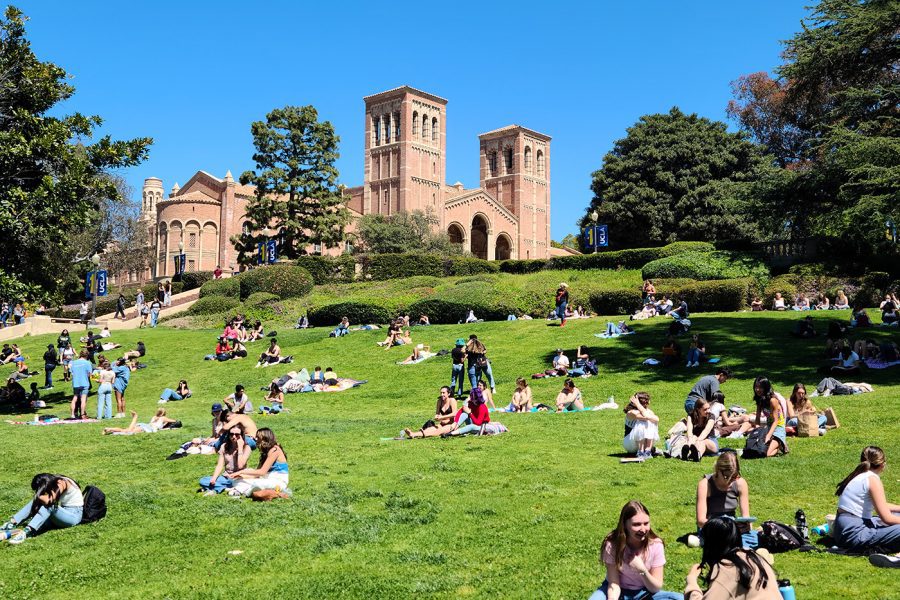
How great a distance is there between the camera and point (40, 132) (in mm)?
17672

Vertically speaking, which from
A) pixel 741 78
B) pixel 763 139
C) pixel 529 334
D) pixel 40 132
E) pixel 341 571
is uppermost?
pixel 741 78

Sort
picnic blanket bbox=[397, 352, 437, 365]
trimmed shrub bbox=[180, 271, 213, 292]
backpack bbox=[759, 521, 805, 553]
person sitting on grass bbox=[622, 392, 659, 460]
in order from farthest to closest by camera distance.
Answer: trimmed shrub bbox=[180, 271, 213, 292]
picnic blanket bbox=[397, 352, 437, 365]
person sitting on grass bbox=[622, 392, 659, 460]
backpack bbox=[759, 521, 805, 553]

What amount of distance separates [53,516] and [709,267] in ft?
90.9

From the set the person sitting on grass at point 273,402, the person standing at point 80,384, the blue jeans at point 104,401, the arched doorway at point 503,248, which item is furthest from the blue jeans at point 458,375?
the arched doorway at point 503,248

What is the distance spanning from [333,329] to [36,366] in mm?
10945

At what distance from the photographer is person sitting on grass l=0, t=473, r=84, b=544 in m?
8.16

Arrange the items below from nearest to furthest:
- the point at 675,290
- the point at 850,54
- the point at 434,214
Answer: the point at 850,54
the point at 675,290
the point at 434,214

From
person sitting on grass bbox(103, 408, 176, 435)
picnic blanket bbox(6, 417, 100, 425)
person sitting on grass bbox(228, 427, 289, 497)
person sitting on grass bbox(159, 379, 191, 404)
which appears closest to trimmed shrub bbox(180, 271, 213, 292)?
person sitting on grass bbox(159, 379, 191, 404)

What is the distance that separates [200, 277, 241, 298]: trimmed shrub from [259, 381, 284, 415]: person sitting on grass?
75.6 feet

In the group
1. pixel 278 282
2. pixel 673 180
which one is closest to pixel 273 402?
pixel 278 282

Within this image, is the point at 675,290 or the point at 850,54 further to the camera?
the point at 675,290

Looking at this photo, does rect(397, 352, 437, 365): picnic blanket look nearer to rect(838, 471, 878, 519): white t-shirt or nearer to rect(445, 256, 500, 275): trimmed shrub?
rect(838, 471, 878, 519): white t-shirt

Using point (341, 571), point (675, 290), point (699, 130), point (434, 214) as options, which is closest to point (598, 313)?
point (675, 290)

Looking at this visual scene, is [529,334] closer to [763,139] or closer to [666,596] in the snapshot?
[666,596]
